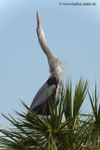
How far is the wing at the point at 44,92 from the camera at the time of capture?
7.55m

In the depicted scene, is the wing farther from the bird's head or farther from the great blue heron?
the bird's head

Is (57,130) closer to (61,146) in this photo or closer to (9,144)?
(61,146)

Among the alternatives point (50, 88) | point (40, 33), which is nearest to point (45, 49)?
point (40, 33)

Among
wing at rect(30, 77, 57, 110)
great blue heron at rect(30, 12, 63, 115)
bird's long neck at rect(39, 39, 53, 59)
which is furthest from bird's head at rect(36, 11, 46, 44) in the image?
wing at rect(30, 77, 57, 110)

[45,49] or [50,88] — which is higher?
[45,49]

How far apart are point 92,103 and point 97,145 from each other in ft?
2.55

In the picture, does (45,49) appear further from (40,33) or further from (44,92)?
(44,92)

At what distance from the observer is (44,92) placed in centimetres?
767

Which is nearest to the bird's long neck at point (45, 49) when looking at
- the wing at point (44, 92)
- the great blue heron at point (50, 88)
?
the great blue heron at point (50, 88)

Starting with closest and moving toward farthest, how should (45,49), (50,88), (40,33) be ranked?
(50,88)
(45,49)
(40,33)

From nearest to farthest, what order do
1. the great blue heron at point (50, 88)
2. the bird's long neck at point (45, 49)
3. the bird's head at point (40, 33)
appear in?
the great blue heron at point (50, 88), the bird's long neck at point (45, 49), the bird's head at point (40, 33)

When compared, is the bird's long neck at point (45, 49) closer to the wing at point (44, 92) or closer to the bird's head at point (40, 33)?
the bird's head at point (40, 33)

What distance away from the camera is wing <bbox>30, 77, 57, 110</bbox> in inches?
297

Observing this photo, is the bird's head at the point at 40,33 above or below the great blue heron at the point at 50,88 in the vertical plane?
above
